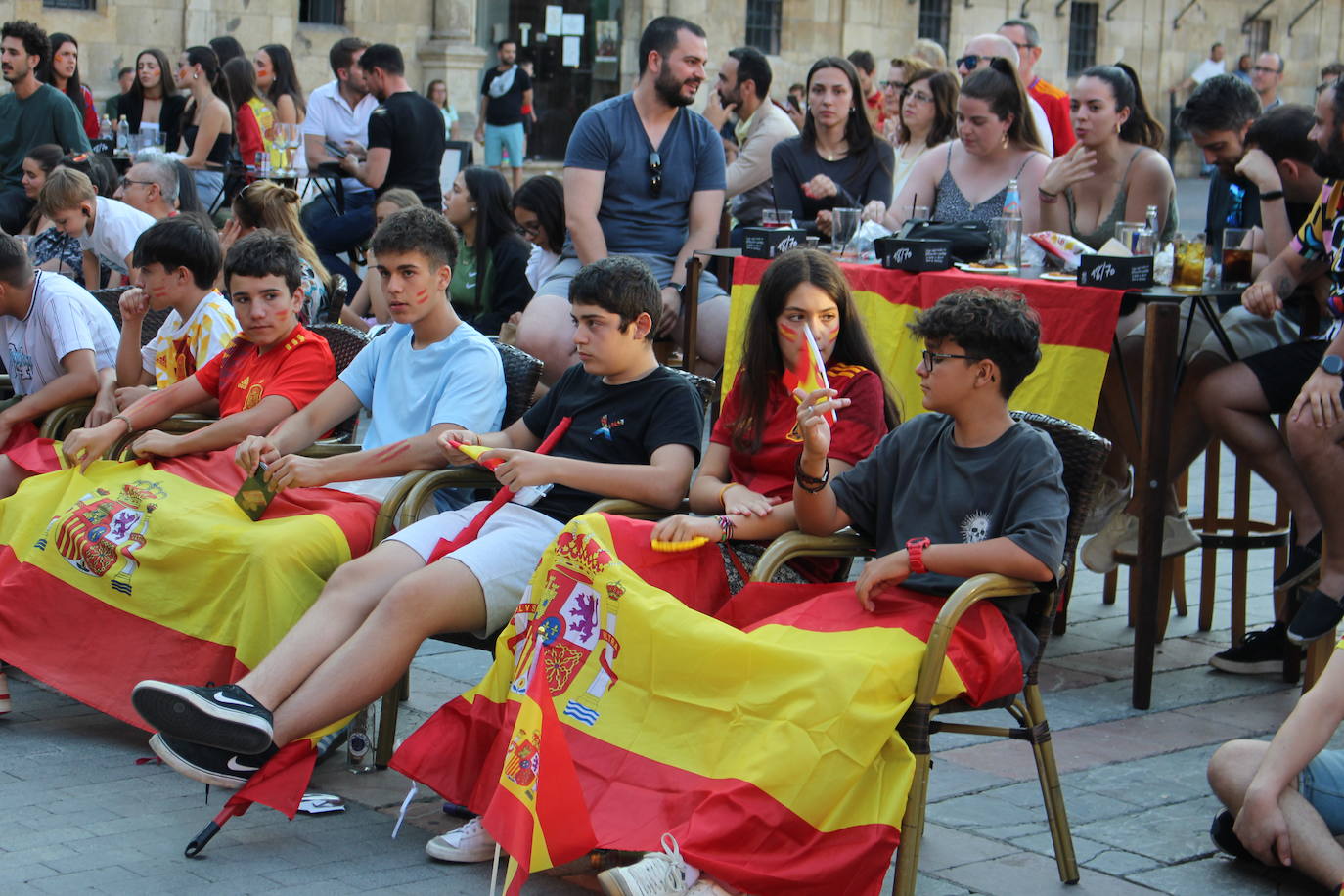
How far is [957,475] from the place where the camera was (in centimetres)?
352

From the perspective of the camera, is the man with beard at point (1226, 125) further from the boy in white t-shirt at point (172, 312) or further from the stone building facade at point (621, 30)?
the stone building facade at point (621, 30)

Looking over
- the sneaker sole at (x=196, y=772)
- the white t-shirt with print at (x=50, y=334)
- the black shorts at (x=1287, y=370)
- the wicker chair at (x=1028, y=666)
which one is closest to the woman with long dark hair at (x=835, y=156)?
the black shorts at (x=1287, y=370)

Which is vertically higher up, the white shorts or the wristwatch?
the wristwatch

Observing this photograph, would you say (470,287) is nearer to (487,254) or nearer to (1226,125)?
(487,254)

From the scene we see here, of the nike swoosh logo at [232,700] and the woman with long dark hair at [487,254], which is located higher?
the woman with long dark hair at [487,254]

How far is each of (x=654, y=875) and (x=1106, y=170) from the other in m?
3.61

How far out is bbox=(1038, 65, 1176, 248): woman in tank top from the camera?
559cm

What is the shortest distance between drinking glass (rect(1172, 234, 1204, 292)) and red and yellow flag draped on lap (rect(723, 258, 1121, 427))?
0.26 meters

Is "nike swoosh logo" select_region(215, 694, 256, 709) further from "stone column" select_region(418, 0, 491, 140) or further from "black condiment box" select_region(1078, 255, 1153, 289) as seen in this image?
"stone column" select_region(418, 0, 491, 140)

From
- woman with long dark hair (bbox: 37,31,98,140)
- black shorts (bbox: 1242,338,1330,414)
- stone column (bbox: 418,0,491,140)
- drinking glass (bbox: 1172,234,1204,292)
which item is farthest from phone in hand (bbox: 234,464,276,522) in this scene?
stone column (bbox: 418,0,491,140)

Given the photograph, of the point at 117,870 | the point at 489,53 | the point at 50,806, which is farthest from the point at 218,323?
the point at 489,53

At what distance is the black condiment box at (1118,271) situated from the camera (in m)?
4.87

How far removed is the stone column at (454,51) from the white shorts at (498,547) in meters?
16.6

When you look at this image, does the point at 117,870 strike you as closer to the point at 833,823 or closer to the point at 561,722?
the point at 561,722
